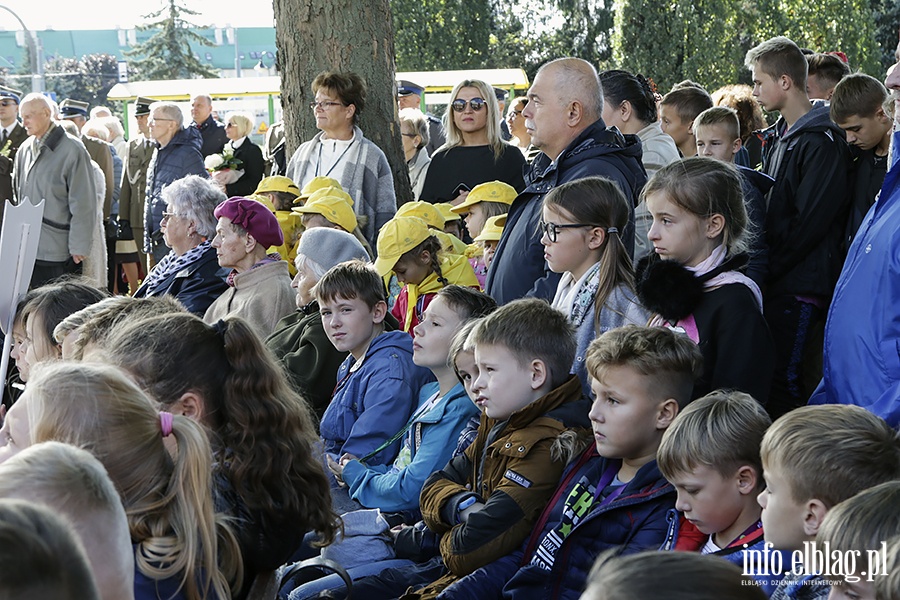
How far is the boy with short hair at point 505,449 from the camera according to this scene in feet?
10.4

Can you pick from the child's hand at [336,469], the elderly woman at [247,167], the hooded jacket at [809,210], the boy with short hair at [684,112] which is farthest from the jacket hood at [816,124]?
the elderly woman at [247,167]

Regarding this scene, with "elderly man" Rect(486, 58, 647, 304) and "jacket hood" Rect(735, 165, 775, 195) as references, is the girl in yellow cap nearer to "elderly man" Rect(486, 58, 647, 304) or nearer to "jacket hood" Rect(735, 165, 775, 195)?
"elderly man" Rect(486, 58, 647, 304)

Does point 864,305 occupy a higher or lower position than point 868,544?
higher

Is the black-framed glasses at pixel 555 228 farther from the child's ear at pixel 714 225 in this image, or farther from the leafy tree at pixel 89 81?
the leafy tree at pixel 89 81

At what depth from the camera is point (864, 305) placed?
2.98m

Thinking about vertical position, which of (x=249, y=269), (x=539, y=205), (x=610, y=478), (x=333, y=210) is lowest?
(x=610, y=478)

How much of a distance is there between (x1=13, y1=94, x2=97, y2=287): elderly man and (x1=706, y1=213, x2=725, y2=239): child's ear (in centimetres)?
632

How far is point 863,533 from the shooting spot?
1.92m

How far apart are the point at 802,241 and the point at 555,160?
1.31 m

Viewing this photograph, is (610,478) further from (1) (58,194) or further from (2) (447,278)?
(1) (58,194)

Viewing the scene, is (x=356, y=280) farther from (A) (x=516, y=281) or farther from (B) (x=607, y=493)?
(B) (x=607, y=493)

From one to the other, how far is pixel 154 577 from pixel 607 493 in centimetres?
138

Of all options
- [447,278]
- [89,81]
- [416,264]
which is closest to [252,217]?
[416,264]

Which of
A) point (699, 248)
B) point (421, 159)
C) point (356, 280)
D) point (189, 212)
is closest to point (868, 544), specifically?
point (699, 248)
